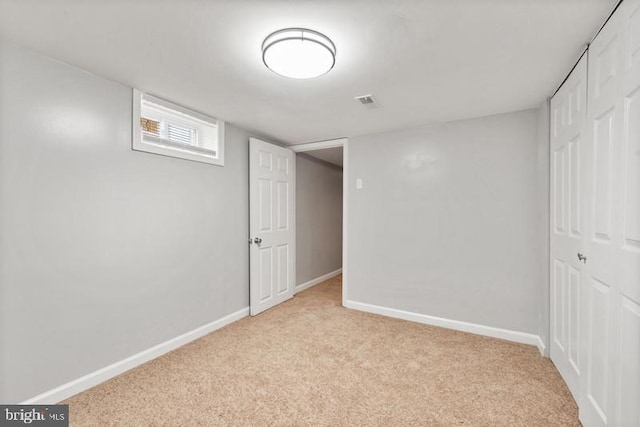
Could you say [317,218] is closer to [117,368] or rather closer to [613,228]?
[117,368]

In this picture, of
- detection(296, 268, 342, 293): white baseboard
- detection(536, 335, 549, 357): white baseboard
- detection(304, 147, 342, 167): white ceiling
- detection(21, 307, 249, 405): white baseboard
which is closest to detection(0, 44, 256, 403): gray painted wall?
detection(21, 307, 249, 405): white baseboard

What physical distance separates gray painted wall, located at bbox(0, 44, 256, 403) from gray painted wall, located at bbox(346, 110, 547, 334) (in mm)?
1956

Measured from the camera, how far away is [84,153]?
1997 mm

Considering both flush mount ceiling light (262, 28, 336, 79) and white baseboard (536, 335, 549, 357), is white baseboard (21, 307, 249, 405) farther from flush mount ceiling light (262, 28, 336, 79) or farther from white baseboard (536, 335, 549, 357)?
white baseboard (536, 335, 549, 357)

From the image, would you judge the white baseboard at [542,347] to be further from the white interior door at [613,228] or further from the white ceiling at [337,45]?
the white ceiling at [337,45]

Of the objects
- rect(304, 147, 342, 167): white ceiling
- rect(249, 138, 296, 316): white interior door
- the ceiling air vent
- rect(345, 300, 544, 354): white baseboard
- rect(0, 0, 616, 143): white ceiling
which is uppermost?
rect(0, 0, 616, 143): white ceiling

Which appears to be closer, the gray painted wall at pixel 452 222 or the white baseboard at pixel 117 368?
the white baseboard at pixel 117 368

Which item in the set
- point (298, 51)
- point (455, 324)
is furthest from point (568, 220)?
point (298, 51)

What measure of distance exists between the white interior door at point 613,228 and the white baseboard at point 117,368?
293 centimetres

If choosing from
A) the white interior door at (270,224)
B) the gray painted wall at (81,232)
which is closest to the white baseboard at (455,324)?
the white interior door at (270,224)

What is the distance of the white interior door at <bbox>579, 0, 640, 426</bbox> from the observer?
1189 mm

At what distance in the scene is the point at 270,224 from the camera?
366cm

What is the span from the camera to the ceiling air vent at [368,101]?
2.41m

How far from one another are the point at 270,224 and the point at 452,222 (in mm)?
2123
